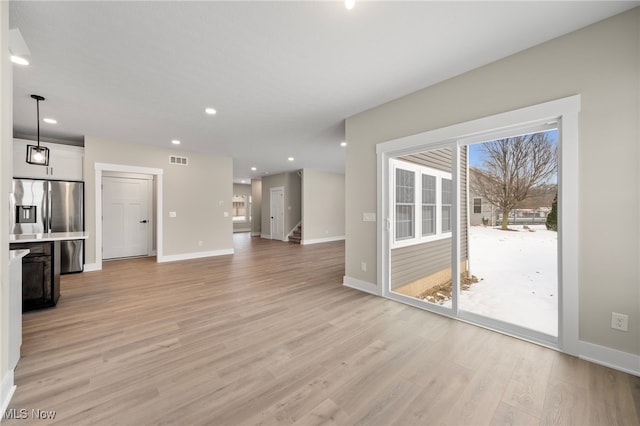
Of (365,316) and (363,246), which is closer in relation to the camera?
(365,316)

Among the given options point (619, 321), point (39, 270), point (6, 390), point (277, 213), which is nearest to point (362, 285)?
point (619, 321)

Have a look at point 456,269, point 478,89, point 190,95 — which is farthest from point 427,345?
point 190,95

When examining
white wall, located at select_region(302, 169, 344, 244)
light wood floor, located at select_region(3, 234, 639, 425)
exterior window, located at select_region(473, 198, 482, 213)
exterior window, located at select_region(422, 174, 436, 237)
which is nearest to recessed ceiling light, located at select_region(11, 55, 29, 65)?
light wood floor, located at select_region(3, 234, 639, 425)

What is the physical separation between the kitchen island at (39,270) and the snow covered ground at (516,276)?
4.98 m

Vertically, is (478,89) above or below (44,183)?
above

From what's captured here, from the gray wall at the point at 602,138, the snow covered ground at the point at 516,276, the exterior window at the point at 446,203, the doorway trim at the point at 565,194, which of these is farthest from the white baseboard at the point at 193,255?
the gray wall at the point at 602,138

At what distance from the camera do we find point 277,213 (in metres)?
10.3

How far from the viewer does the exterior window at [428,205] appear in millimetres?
3561

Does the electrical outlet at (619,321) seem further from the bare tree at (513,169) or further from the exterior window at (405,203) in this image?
the exterior window at (405,203)

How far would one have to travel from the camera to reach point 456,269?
112 inches

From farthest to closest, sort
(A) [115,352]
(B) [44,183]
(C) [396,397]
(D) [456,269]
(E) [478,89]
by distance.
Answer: (B) [44,183] < (D) [456,269] < (E) [478,89] < (A) [115,352] < (C) [396,397]

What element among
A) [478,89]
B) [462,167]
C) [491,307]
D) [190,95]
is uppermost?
[190,95]

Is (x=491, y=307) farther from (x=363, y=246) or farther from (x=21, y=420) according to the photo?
(x=21, y=420)

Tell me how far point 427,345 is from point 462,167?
1978 mm
